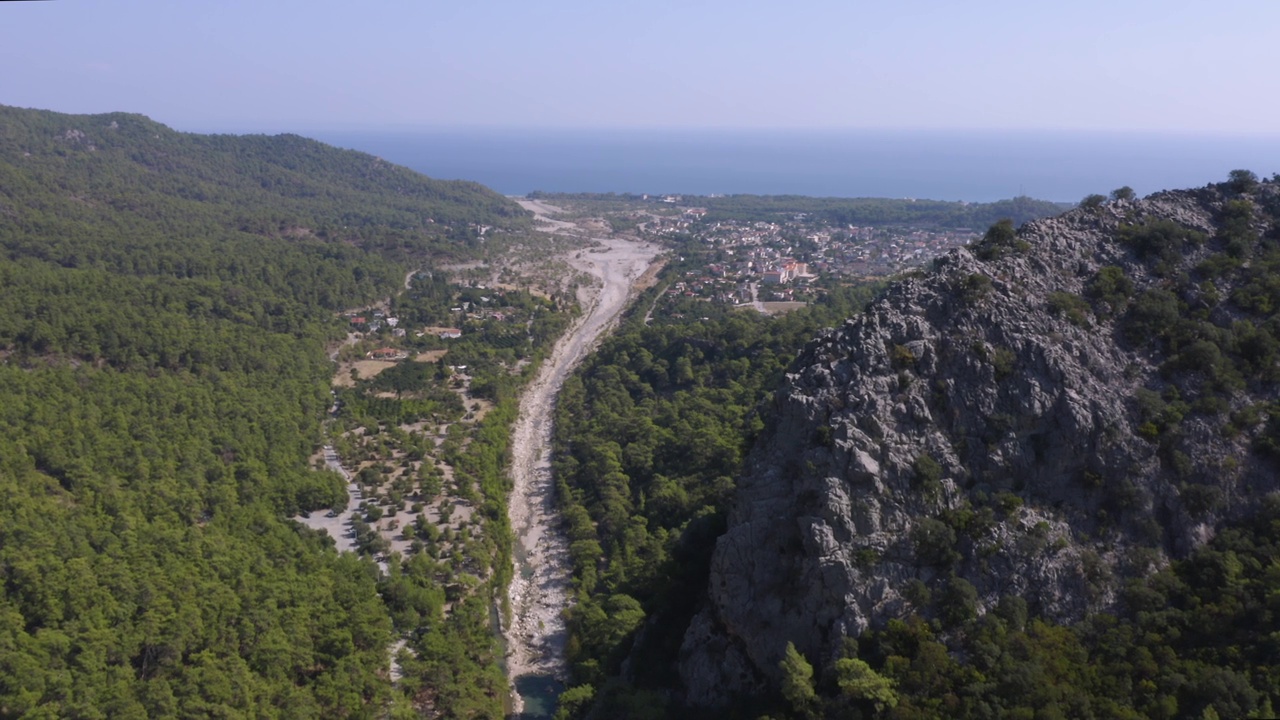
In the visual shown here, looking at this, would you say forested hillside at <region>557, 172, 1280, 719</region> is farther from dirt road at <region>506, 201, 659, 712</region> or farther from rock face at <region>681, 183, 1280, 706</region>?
dirt road at <region>506, 201, 659, 712</region>

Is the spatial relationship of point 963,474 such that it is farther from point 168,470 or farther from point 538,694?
point 168,470

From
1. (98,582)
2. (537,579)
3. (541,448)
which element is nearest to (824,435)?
(537,579)

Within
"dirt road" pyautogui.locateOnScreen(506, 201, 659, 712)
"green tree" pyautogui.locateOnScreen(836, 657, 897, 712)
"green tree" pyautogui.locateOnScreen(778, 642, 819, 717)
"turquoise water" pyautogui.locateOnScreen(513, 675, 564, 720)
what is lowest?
"turquoise water" pyautogui.locateOnScreen(513, 675, 564, 720)

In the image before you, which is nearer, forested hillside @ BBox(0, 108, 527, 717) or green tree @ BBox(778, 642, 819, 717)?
green tree @ BBox(778, 642, 819, 717)

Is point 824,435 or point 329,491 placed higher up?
point 824,435

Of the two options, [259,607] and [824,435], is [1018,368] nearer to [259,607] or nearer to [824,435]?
[824,435]

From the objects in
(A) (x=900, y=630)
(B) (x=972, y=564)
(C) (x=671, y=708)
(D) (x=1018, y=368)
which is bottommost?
(C) (x=671, y=708)

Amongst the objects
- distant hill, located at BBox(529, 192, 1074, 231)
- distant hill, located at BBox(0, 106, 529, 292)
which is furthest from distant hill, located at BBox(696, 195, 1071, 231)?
distant hill, located at BBox(0, 106, 529, 292)
